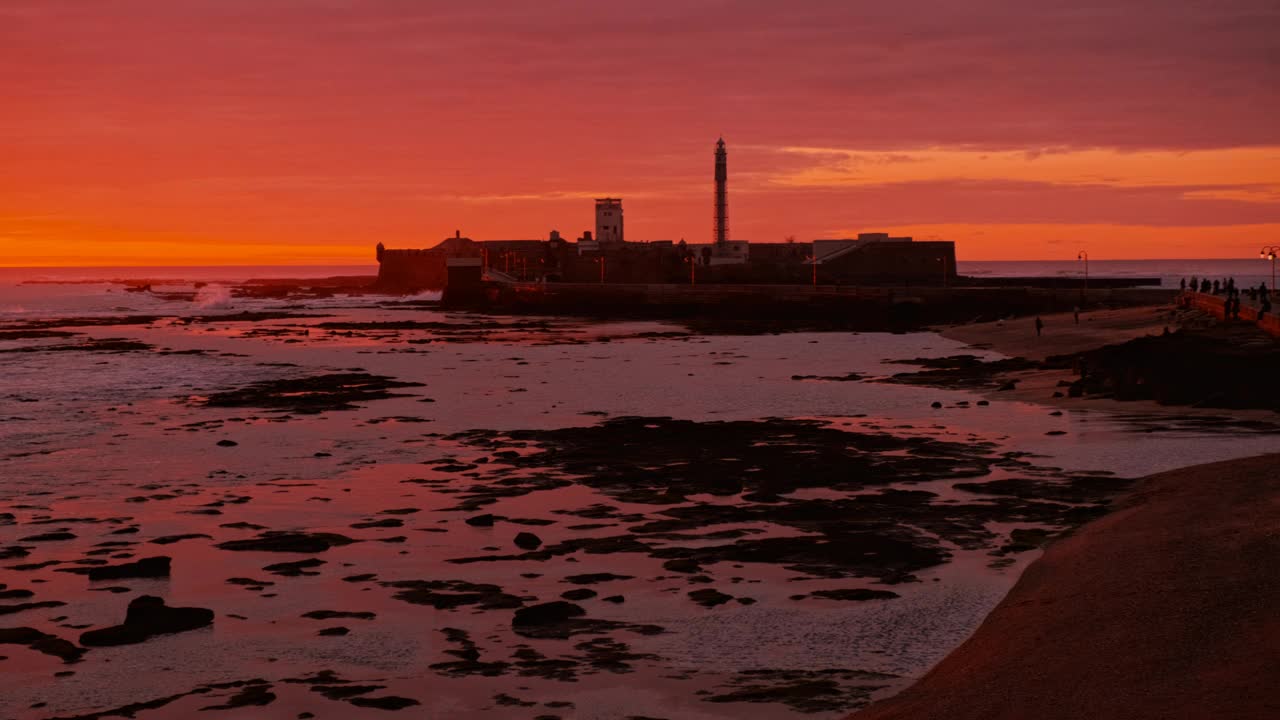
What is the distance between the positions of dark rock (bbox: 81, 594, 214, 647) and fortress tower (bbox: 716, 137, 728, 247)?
14061 cm

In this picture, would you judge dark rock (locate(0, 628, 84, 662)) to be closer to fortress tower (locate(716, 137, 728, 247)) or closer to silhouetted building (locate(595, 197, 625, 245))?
fortress tower (locate(716, 137, 728, 247))

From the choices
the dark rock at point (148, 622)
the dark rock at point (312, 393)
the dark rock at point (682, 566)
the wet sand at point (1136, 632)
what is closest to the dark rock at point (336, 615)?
the dark rock at point (148, 622)

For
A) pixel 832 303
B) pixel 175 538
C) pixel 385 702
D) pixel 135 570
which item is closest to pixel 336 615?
pixel 385 702

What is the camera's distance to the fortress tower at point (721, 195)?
152 m

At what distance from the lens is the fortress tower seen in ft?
497

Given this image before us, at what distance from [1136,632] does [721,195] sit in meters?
146

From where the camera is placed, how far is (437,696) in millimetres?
11367

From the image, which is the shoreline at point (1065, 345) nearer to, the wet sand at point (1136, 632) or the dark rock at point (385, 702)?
the wet sand at point (1136, 632)

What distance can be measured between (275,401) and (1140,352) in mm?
27249

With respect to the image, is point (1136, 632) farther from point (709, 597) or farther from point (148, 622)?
point (148, 622)

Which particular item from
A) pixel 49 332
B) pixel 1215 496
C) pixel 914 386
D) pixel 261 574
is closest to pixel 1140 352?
pixel 914 386

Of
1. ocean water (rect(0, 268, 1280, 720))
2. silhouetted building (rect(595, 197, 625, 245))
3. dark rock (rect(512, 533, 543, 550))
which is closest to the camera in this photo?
ocean water (rect(0, 268, 1280, 720))

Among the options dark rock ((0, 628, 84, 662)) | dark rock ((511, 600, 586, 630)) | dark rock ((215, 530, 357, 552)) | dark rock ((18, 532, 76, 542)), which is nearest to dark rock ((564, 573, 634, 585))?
dark rock ((511, 600, 586, 630))

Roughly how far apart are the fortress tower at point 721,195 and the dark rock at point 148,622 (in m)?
141
